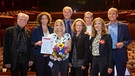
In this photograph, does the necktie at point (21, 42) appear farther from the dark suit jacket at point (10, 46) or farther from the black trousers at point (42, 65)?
the black trousers at point (42, 65)

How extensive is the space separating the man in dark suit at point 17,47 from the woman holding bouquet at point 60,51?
450mm

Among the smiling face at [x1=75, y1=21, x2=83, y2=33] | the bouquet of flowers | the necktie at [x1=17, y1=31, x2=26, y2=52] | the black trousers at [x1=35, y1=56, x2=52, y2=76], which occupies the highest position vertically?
the smiling face at [x1=75, y1=21, x2=83, y2=33]

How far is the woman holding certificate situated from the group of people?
2 cm

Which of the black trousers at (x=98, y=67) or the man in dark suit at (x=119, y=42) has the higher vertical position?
the man in dark suit at (x=119, y=42)

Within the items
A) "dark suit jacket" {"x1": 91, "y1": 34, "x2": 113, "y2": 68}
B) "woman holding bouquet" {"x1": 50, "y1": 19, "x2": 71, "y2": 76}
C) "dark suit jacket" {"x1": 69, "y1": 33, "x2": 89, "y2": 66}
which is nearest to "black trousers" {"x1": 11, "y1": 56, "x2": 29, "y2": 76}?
"woman holding bouquet" {"x1": 50, "y1": 19, "x2": 71, "y2": 76}

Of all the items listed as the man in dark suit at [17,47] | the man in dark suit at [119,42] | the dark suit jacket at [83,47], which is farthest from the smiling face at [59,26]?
the man in dark suit at [119,42]

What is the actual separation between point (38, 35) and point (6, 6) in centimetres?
1429

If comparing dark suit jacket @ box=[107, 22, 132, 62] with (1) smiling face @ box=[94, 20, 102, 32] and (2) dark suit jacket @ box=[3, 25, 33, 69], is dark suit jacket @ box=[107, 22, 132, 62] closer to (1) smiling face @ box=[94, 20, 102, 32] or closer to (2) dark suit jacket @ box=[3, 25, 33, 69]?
(1) smiling face @ box=[94, 20, 102, 32]

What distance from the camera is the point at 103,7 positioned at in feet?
65.5

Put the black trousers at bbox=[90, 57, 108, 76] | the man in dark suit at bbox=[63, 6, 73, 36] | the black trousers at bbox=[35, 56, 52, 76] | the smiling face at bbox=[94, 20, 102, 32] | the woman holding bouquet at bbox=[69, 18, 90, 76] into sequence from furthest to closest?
the man in dark suit at bbox=[63, 6, 73, 36] → the black trousers at bbox=[35, 56, 52, 76] → the woman holding bouquet at bbox=[69, 18, 90, 76] → the smiling face at bbox=[94, 20, 102, 32] → the black trousers at bbox=[90, 57, 108, 76]

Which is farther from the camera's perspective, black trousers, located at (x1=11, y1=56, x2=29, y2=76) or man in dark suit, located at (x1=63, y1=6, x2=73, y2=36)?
man in dark suit, located at (x1=63, y1=6, x2=73, y2=36)

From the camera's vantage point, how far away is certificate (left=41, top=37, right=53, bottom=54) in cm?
482

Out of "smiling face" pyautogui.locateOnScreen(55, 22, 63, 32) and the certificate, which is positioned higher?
"smiling face" pyautogui.locateOnScreen(55, 22, 63, 32)

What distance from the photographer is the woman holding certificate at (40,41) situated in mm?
4934
